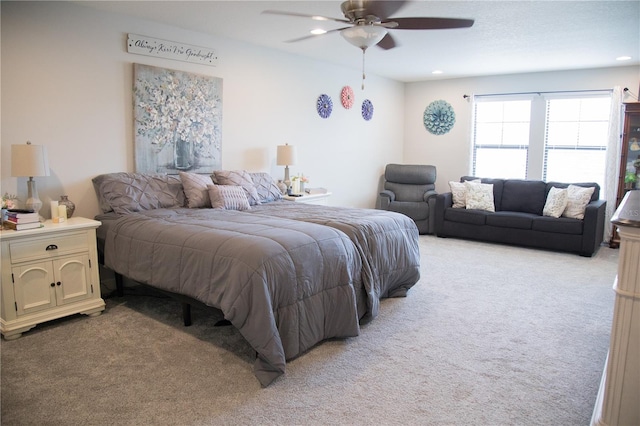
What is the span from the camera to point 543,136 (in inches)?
261

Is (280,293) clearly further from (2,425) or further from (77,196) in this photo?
(77,196)

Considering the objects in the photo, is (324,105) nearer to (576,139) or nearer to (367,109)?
(367,109)

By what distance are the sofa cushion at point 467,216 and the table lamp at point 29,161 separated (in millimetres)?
4894

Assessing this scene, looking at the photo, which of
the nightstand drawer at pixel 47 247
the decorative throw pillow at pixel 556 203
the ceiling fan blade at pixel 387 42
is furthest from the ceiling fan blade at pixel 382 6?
the decorative throw pillow at pixel 556 203

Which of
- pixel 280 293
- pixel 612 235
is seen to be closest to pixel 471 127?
pixel 612 235

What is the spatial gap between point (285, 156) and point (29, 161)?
264cm

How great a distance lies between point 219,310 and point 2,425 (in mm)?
1177

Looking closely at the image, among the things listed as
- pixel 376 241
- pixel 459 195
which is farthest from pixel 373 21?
pixel 459 195

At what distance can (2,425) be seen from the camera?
82.1 inches

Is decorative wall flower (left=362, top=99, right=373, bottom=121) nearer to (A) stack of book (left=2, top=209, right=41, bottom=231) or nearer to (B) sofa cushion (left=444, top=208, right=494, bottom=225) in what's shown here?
(B) sofa cushion (left=444, top=208, right=494, bottom=225)

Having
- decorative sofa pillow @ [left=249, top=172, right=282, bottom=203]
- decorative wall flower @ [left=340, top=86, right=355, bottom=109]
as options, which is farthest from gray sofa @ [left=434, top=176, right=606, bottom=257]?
decorative sofa pillow @ [left=249, top=172, right=282, bottom=203]

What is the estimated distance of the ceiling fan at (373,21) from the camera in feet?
9.21

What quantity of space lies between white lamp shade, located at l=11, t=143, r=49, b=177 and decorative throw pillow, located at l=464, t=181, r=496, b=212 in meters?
5.11

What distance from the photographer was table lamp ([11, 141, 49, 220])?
3.12 metres
